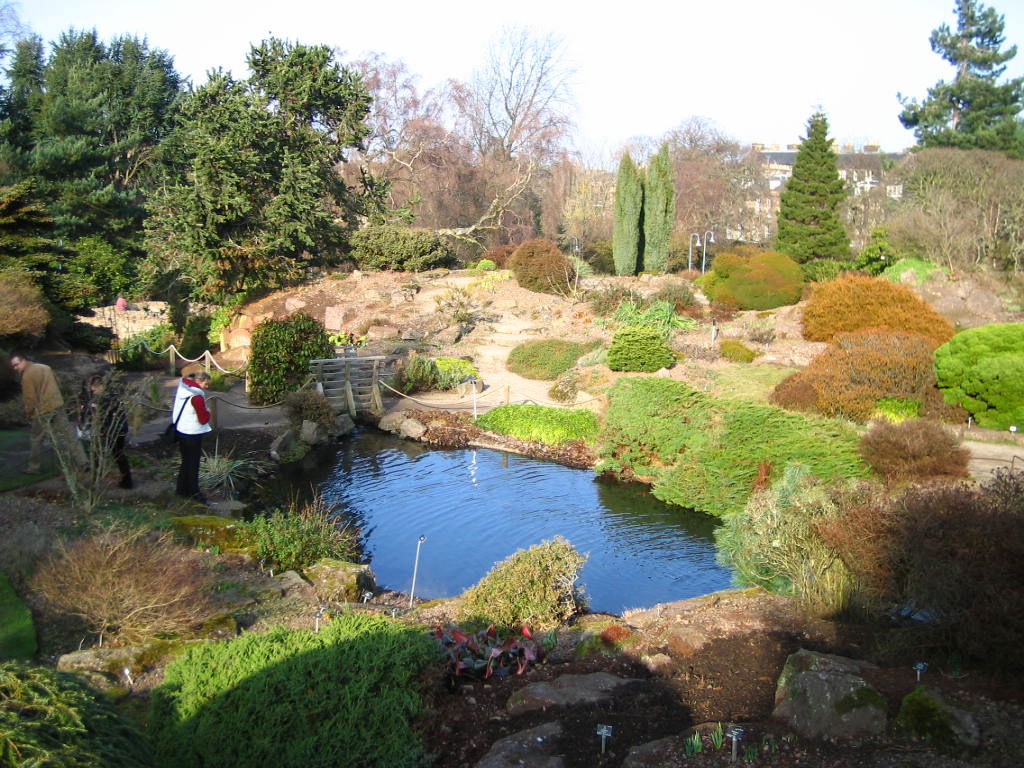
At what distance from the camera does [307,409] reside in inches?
545

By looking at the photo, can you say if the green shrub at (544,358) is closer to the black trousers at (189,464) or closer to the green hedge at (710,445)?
the green hedge at (710,445)

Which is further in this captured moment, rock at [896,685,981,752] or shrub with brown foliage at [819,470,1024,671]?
shrub with brown foliage at [819,470,1024,671]

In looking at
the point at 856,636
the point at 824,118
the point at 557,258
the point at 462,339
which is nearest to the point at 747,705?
the point at 856,636

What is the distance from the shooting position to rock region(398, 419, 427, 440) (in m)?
14.6

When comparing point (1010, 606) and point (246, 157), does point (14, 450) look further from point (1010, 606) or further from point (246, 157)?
point (246, 157)

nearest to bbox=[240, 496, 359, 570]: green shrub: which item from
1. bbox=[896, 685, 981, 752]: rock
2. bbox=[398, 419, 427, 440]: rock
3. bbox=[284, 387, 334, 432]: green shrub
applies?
bbox=[896, 685, 981, 752]: rock

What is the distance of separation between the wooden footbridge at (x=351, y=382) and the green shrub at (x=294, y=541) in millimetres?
7266

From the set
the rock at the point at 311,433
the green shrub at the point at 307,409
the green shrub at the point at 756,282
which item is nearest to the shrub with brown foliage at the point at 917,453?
the rock at the point at 311,433

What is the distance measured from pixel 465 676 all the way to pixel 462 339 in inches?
702

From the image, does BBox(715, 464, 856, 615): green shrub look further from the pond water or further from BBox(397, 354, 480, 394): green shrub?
BBox(397, 354, 480, 394): green shrub

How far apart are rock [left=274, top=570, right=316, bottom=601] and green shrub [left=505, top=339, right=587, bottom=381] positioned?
40.3ft

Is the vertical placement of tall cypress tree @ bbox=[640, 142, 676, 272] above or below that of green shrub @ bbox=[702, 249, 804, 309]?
above

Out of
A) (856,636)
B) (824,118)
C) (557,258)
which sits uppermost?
(824,118)

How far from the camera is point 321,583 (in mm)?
6887
